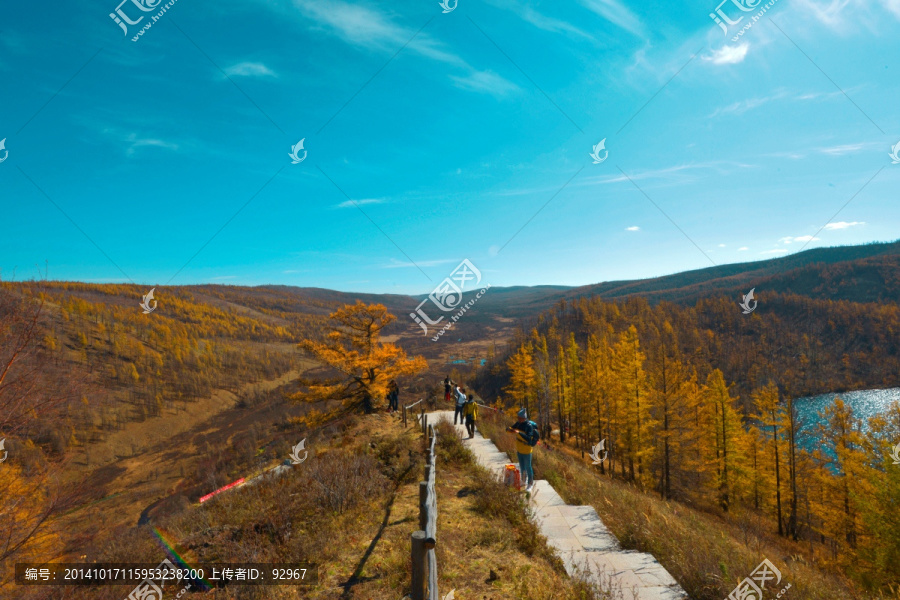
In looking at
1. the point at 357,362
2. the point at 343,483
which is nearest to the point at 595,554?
the point at 343,483

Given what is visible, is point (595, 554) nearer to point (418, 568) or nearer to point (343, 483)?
point (418, 568)

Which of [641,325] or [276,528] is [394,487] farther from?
[641,325]

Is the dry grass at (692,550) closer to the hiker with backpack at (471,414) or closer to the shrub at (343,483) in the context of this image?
the hiker with backpack at (471,414)

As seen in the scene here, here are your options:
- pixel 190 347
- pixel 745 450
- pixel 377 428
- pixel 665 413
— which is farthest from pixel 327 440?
pixel 190 347

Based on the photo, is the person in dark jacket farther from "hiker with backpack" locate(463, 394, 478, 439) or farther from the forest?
the forest

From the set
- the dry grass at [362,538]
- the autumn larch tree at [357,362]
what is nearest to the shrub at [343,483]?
the dry grass at [362,538]

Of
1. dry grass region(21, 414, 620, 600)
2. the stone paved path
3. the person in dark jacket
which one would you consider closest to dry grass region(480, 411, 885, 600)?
the stone paved path
